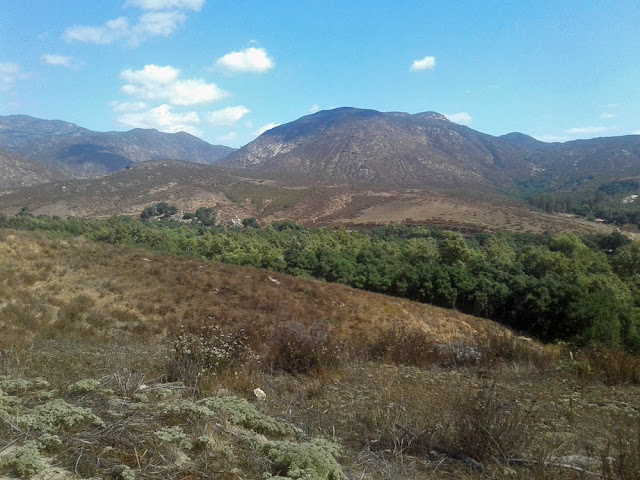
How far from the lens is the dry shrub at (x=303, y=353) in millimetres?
6129

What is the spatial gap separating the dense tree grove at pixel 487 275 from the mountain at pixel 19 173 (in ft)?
362

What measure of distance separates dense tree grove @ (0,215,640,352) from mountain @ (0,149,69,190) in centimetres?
11021

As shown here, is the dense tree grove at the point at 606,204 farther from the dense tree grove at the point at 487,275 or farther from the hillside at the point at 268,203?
the dense tree grove at the point at 487,275

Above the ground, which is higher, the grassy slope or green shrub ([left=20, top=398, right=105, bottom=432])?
green shrub ([left=20, top=398, right=105, bottom=432])

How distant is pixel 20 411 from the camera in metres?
3.27

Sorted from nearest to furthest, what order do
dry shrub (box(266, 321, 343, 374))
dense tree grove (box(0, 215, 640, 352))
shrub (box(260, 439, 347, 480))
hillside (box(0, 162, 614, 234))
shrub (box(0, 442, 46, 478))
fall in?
shrub (box(0, 442, 46, 478)), shrub (box(260, 439, 347, 480)), dry shrub (box(266, 321, 343, 374)), dense tree grove (box(0, 215, 640, 352)), hillside (box(0, 162, 614, 234))

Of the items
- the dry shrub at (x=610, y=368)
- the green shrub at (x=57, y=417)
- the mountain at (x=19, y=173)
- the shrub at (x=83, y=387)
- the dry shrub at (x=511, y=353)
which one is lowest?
the dry shrub at (x=511, y=353)

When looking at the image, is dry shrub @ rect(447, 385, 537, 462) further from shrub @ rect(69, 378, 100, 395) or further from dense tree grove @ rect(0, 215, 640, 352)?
dense tree grove @ rect(0, 215, 640, 352)

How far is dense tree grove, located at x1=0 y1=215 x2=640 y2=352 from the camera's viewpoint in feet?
87.6

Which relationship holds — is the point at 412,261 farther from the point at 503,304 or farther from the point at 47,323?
the point at 47,323

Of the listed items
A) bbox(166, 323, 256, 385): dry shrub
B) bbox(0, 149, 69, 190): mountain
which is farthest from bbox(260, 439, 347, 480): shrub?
bbox(0, 149, 69, 190): mountain

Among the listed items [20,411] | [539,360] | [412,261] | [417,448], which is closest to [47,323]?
[20,411]

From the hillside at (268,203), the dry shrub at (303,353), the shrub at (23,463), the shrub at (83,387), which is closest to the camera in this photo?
the shrub at (23,463)

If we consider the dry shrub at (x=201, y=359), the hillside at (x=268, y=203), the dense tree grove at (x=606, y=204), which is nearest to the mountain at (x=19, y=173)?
the hillside at (x=268, y=203)
